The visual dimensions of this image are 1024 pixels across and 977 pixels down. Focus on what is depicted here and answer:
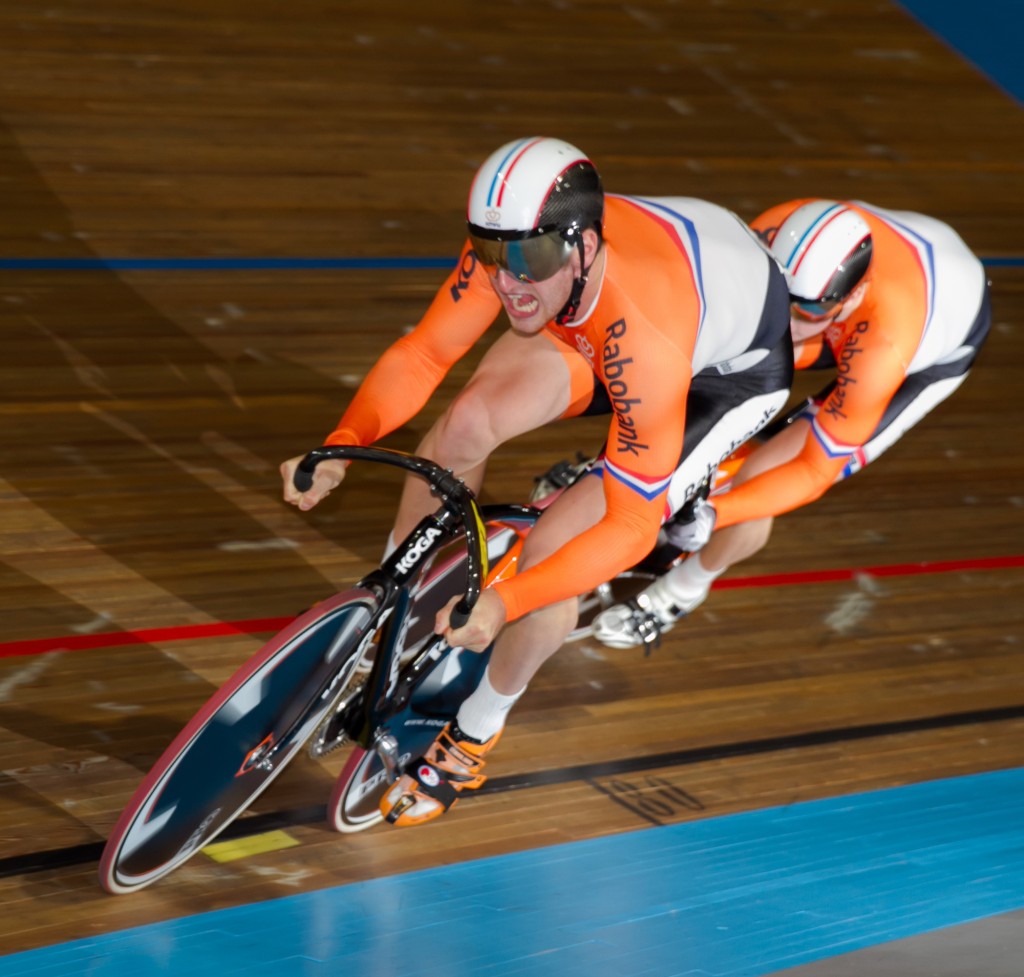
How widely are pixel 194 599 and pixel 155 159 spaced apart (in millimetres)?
2644

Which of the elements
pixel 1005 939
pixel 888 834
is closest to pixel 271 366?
pixel 888 834

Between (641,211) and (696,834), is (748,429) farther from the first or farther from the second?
(696,834)

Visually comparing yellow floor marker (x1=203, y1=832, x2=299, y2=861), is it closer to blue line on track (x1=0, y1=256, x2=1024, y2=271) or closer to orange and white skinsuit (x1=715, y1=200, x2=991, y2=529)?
orange and white skinsuit (x1=715, y1=200, x2=991, y2=529)

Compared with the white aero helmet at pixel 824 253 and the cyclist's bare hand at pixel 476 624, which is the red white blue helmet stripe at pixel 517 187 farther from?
the white aero helmet at pixel 824 253

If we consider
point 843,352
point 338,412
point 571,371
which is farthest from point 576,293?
point 338,412

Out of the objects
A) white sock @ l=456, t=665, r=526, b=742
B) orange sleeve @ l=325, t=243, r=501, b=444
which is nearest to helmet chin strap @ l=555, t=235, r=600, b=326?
orange sleeve @ l=325, t=243, r=501, b=444

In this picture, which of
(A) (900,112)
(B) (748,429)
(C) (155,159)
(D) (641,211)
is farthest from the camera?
(A) (900,112)

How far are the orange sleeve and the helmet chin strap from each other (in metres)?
0.24

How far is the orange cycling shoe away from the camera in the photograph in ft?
9.39

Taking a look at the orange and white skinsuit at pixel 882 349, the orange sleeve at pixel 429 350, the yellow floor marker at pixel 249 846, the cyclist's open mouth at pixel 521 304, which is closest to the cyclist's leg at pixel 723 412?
the orange and white skinsuit at pixel 882 349

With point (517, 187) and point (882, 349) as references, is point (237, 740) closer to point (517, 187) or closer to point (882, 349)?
point (517, 187)

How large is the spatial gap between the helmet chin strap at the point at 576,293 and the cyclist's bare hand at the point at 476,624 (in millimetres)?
511

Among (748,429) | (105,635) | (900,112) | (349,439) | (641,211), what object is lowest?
(900,112)

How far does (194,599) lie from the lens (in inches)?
139
